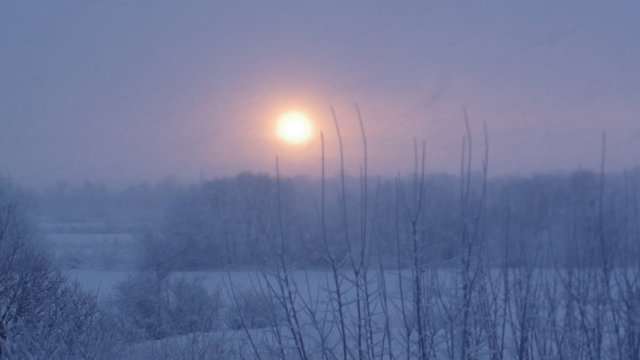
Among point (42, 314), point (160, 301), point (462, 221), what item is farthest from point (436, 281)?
point (160, 301)

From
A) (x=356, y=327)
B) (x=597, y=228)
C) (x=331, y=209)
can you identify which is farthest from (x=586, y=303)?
(x=331, y=209)

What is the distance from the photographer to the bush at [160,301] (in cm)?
1753

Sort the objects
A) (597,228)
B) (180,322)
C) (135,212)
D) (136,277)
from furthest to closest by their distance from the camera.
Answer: (135,212) → (136,277) → (180,322) → (597,228)

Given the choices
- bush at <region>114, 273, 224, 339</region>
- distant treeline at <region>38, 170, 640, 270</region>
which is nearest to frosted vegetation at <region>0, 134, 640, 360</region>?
distant treeline at <region>38, 170, 640, 270</region>

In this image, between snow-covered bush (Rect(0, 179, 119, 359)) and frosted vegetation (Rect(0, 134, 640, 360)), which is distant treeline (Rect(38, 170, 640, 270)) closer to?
frosted vegetation (Rect(0, 134, 640, 360))

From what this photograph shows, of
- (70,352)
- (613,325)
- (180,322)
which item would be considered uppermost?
(613,325)

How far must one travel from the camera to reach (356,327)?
5.79 metres

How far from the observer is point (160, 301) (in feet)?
65.3

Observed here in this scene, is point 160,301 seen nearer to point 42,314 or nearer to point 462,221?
point 42,314

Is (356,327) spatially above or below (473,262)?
below

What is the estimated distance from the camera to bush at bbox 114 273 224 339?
57.5ft

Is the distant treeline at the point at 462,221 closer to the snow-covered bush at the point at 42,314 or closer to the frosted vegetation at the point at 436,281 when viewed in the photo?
the frosted vegetation at the point at 436,281

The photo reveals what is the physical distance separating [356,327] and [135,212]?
27.7 meters

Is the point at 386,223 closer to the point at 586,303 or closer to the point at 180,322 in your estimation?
the point at 586,303
